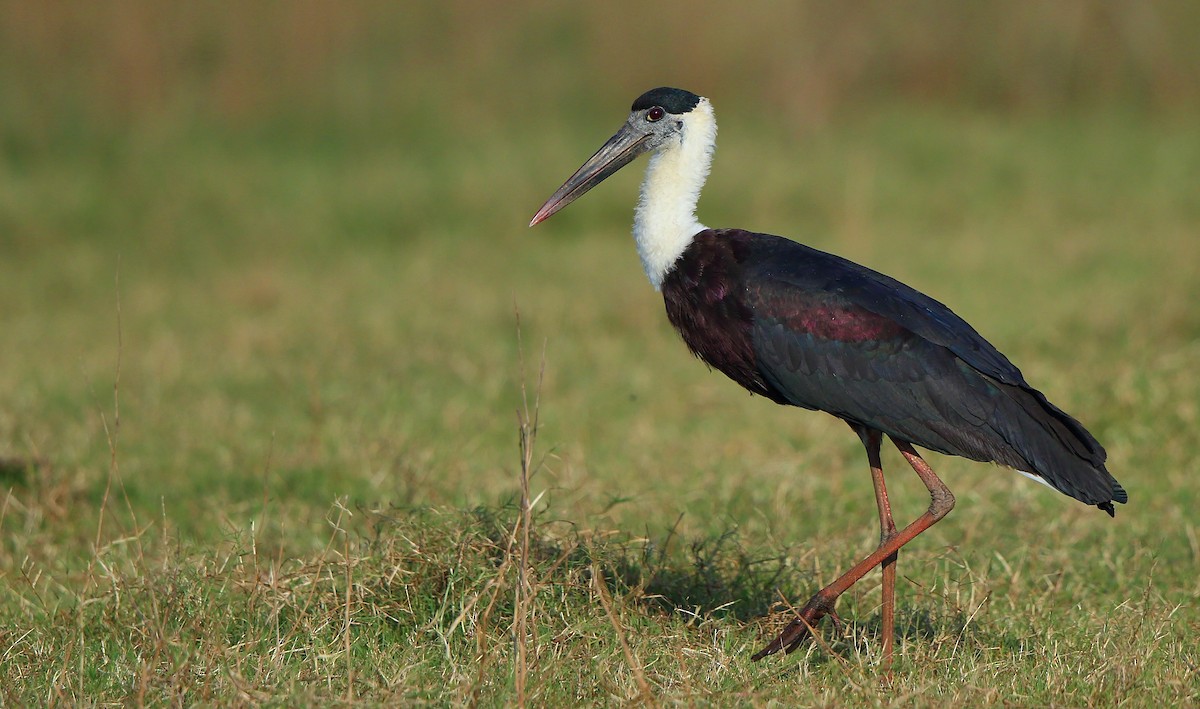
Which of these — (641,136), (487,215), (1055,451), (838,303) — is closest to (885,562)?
(1055,451)

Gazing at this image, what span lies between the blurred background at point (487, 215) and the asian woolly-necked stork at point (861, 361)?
56.9 inches

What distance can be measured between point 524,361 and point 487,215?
12.1 ft

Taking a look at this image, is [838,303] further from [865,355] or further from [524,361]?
[524,361]

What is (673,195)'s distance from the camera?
419 cm

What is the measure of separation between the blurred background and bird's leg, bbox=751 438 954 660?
168 cm

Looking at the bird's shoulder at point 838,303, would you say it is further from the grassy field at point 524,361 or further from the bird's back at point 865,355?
the grassy field at point 524,361

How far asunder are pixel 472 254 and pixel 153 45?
447 cm

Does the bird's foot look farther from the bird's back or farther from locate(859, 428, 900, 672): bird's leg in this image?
the bird's back

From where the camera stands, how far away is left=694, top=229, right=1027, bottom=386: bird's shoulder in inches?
149

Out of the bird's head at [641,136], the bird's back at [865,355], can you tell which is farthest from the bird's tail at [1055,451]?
the bird's head at [641,136]

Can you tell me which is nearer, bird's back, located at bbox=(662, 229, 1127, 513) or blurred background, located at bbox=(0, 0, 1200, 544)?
bird's back, located at bbox=(662, 229, 1127, 513)

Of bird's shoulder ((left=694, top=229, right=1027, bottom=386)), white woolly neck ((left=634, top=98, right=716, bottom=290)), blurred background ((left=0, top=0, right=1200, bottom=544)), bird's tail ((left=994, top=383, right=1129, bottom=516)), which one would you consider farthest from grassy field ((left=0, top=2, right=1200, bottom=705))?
bird's shoulder ((left=694, top=229, right=1027, bottom=386))

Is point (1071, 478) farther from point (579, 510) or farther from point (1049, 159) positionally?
point (1049, 159)

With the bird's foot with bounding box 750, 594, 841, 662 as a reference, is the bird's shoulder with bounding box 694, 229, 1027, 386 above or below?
above
